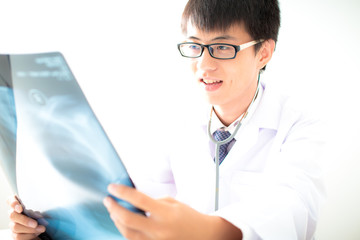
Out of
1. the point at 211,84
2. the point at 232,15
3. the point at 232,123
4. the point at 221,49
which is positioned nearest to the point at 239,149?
the point at 232,123

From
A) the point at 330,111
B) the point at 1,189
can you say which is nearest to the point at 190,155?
the point at 330,111

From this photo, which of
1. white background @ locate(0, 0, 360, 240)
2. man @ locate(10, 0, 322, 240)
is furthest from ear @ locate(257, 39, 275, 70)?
white background @ locate(0, 0, 360, 240)

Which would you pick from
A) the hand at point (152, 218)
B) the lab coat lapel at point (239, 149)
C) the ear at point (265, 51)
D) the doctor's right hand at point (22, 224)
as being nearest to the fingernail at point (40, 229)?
the doctor's right hand at point (22, 224)

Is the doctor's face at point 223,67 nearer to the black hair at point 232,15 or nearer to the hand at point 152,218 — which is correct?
the black hair at point 232,15

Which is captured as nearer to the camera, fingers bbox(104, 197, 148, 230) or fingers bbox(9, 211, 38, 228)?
fingers bbox(104, 197, 148, 230)

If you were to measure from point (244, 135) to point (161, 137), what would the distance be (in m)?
0.39

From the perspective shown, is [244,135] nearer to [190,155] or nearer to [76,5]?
[190,155]

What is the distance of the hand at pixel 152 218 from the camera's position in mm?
428

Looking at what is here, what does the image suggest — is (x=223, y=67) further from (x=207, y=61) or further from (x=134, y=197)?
(x=134, y=197)

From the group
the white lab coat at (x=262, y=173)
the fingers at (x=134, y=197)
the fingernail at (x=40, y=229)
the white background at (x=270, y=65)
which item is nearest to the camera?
the fingers at (x=134, y=197)

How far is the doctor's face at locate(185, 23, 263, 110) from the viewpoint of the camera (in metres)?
1.00

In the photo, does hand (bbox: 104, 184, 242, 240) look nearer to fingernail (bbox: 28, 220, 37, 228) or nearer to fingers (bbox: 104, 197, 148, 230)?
fingers (bbox: 104, 197, 148, 230)

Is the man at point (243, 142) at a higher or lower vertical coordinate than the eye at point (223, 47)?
lower

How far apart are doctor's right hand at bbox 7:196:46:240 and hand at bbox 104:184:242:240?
43 cm
